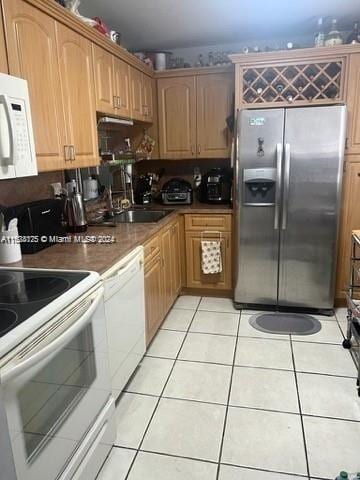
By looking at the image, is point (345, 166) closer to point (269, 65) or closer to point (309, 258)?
point (309, 258)

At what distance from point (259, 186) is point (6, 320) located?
2.28 metres

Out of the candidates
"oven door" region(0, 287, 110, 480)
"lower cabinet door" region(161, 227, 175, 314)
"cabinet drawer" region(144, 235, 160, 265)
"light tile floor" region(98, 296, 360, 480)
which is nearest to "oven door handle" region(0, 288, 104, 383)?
"oven door" region(0, 287, 110, 480)

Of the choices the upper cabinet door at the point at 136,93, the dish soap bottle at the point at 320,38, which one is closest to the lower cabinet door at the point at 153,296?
the upper cabinet door at the point at 136,93

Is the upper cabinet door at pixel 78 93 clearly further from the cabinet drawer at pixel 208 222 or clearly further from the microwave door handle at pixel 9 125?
the cabinet drawer at pixel 208 222

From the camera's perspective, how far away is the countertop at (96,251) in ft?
5.81

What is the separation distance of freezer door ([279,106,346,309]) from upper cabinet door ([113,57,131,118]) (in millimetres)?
1269

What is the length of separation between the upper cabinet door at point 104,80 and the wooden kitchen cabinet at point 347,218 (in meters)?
1.96

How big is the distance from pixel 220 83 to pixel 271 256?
66.4 inches

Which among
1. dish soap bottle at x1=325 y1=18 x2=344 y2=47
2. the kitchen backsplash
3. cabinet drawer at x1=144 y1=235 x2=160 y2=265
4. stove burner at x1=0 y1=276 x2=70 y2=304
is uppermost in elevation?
dish soap bottle at x1=325 y1=18 x2=344 y2=47

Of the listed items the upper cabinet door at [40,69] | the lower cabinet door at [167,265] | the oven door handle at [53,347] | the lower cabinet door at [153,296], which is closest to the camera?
the oven door handle at [53,347]

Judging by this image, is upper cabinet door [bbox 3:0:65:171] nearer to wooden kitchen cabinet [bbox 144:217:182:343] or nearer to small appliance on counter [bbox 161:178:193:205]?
wooden kitchen cabinet [bbox 144:217:182:343]

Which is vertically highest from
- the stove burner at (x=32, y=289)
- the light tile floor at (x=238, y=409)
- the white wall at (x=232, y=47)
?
the white wall at (x=232, y=47)

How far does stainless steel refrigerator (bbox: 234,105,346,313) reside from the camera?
109 inches

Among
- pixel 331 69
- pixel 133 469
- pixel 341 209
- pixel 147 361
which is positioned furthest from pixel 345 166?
pixel 133 469
